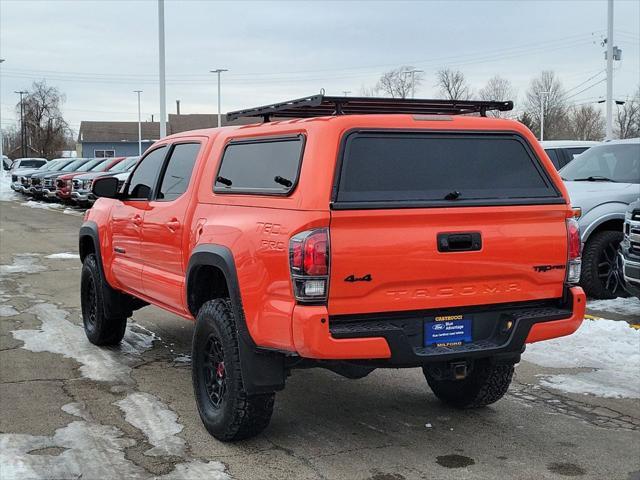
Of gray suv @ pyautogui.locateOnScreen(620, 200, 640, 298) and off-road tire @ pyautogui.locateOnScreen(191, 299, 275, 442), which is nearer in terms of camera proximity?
off-road tire @ pyautogui.locateOnScreen(191, 299, 275, 442)

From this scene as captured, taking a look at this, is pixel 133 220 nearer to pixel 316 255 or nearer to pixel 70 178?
pixel 316 255

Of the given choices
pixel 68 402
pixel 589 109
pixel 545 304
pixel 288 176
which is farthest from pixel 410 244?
pixel 589 109

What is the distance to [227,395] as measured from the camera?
15.1 feet

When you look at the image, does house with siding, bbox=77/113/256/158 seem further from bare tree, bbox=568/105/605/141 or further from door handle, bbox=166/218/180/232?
door handle, bbox=166/218/180/232

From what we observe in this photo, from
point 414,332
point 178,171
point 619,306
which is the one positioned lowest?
point 619,306

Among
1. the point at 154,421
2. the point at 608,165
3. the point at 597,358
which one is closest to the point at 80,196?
the point at 608,165

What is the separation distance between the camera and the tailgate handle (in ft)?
13.8

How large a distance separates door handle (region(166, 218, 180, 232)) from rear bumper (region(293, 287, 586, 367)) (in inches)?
70.6

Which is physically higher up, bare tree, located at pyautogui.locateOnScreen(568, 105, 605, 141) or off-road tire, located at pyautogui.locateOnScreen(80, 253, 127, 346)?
bare tree, located at pyautogui.locateOnScreen(568, 105, 605, 141)

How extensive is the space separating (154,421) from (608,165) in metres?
7.68

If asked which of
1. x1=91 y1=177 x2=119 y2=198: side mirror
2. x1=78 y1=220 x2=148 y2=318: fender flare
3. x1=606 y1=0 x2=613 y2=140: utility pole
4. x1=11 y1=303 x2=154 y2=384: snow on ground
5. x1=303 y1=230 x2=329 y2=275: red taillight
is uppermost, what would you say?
x1=606 y1=0 x2=613 y2=140: utility pole

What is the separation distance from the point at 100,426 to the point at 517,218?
2950 millimetres

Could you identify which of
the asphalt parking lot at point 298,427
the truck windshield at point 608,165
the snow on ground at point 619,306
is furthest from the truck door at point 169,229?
the truck windshield at point 608,165

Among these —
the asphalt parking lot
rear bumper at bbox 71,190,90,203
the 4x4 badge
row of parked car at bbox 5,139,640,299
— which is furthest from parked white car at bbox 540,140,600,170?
rear bumper at bbox 71,190,90,203
